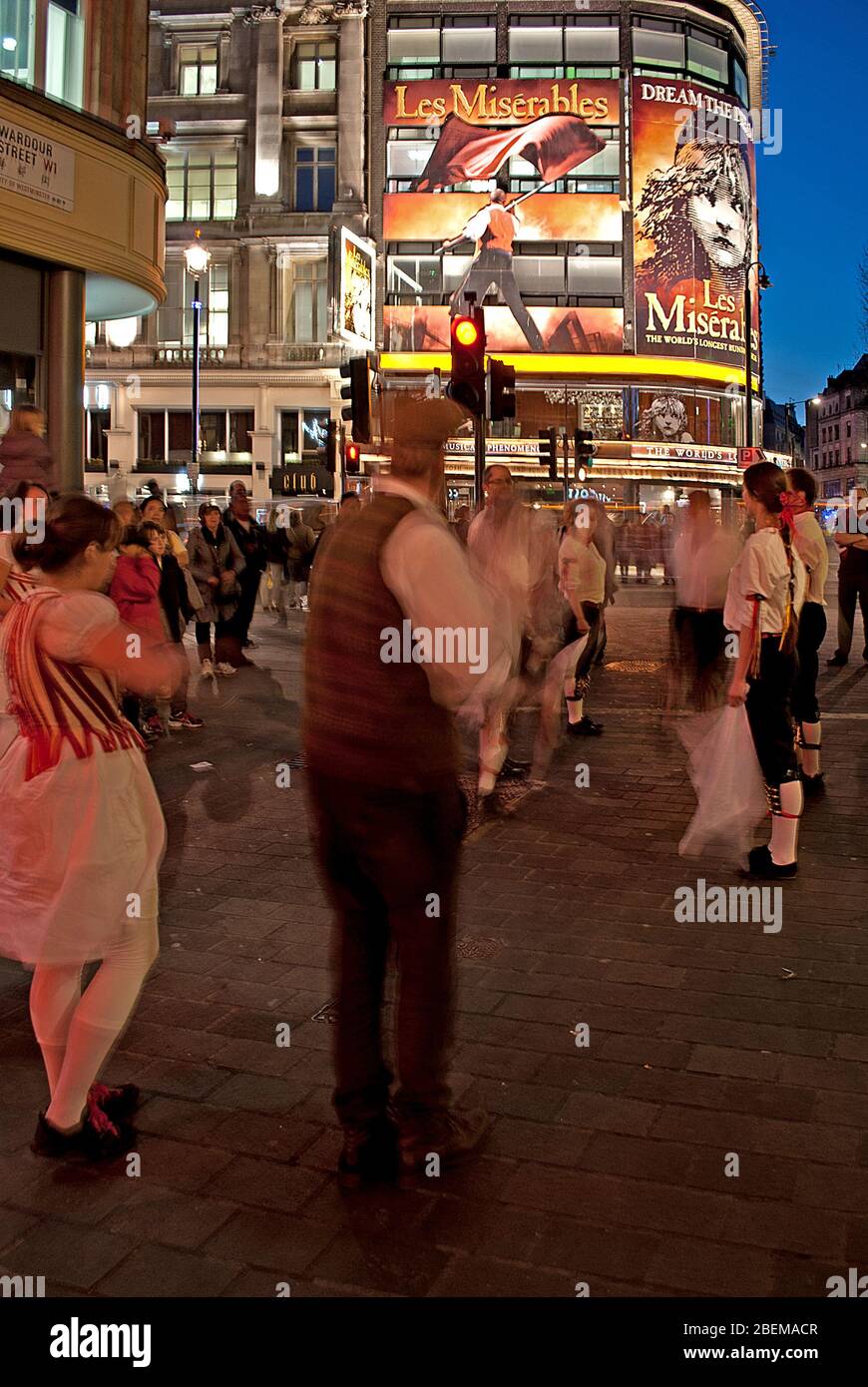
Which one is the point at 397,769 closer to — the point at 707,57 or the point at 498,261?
the point at 498,261

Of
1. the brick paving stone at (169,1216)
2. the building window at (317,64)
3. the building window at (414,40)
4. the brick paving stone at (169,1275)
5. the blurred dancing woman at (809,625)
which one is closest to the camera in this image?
the brick paving stone at (169,1275)

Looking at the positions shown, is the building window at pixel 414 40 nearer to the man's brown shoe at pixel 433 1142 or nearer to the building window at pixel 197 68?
the building window at pixel 197 68

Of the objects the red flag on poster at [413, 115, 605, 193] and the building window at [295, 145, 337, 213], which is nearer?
the building window at [295, 145, 337, 213]

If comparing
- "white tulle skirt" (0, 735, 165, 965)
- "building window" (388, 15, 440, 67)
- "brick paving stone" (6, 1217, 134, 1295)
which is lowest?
"brick paving stone" (6, 1217, 134, 1295)

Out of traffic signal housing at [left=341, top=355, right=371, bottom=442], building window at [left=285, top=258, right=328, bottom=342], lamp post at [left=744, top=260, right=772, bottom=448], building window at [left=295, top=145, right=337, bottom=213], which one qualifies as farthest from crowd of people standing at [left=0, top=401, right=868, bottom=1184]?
building window at [left=295, top=145, right=337, bottom=213]

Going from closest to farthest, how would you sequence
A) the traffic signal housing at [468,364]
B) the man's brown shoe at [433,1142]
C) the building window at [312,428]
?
the man's brown shoe at [433,1142] < the traffic signal housing at [468,364] < the building window at [312,428]

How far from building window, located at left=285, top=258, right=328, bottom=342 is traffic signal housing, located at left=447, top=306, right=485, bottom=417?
1389 inches

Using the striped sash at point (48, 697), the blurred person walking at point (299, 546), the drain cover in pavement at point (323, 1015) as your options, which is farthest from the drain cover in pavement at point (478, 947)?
the blurred person walking at point (299, 546)

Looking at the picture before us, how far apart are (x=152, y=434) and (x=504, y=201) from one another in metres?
16.1

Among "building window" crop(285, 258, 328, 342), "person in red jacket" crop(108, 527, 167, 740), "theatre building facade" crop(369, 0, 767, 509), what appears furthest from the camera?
"theatre building facade" crop(369, 0, 767, 509)

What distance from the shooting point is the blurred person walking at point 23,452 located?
7.73 m

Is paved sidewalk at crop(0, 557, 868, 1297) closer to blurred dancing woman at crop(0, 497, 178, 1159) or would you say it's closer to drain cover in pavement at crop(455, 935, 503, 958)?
drain cover in pavement at crop(455, 935, 503, 958)

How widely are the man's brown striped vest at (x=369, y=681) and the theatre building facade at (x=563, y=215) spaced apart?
44.2 metres

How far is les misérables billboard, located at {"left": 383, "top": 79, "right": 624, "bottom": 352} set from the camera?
4706 centimetres
